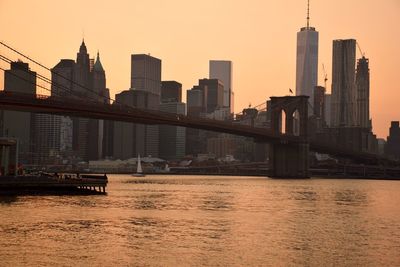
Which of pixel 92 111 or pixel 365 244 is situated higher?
pixel 92 111

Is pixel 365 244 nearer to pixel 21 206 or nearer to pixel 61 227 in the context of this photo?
pixel 61 227

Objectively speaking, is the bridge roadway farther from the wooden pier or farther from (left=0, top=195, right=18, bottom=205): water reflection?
(left=0, top=195, right=18, bottom=205): water reflection

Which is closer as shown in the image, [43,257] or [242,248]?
[43,257]

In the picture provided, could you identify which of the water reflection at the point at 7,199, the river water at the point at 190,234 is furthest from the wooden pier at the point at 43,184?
the river water at the point at 190,234

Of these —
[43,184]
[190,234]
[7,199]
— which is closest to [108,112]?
[43,184]

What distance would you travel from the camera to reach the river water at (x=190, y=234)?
30188 mm

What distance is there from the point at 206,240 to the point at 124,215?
13.6 m

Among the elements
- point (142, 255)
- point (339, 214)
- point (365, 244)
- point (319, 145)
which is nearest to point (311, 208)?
point (339, 214)

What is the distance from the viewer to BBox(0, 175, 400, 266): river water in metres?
30.2

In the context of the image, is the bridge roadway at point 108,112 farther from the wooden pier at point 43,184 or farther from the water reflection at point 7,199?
the water reflection at point 7,199

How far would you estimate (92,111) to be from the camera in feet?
260

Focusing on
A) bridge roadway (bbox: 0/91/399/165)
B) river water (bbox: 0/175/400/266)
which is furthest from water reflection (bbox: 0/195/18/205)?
bridge roadway (bbox: 0/91/399/165)

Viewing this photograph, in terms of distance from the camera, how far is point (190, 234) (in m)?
38.2

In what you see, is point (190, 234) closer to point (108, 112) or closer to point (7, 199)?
point (7, 199)
